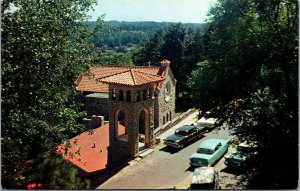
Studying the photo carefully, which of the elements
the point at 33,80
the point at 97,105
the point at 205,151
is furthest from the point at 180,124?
the point at 33,80

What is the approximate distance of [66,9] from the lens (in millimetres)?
12797

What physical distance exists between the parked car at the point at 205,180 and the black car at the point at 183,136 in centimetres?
666

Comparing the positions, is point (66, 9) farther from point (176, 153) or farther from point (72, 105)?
point (176, 153)

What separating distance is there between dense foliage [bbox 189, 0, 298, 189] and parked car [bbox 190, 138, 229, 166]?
15.1ft

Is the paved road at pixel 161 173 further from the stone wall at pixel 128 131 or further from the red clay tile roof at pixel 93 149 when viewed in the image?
the red clay tile roof at pixel 93 149

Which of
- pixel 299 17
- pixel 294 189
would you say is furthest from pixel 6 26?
pixel 294 189

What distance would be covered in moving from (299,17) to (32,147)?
873cm

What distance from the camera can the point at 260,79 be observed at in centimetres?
1227

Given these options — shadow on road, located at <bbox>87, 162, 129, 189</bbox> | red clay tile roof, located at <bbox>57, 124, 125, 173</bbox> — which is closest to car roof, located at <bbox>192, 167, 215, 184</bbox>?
shadow on road, located at <bbox>87, 162, 129, 189</bbox>

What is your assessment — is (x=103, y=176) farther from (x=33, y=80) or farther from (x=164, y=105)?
(x=164, y=105)

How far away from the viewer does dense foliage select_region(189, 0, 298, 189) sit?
414 inches

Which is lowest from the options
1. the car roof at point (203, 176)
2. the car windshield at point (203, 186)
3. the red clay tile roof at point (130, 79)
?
the car windshield at point (203, 186)

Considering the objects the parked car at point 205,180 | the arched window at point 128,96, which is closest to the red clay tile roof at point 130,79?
the arched window at point 128,96

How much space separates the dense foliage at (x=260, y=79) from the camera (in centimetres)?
1052
